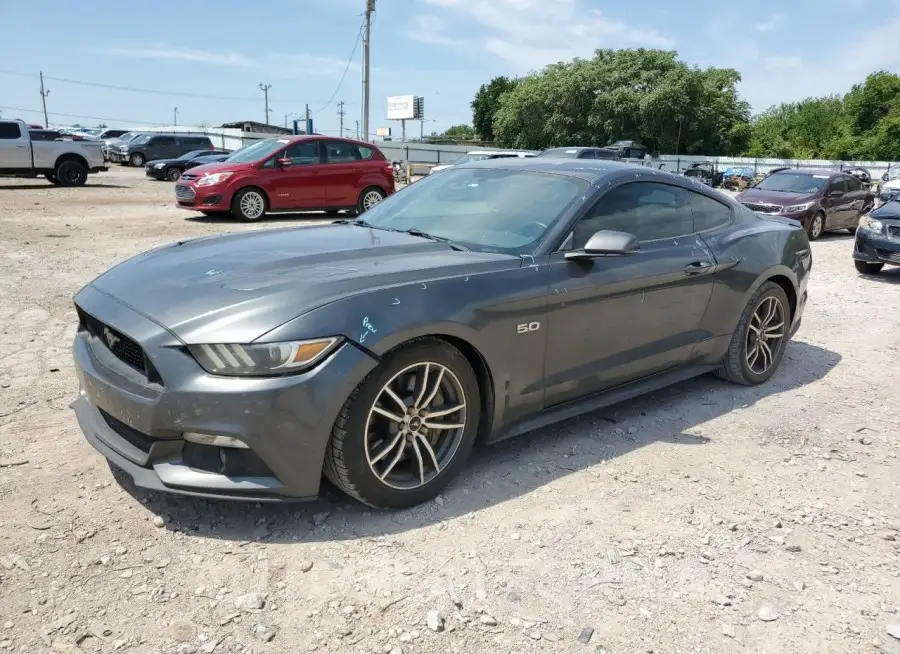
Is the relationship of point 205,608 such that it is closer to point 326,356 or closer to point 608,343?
point 326,356

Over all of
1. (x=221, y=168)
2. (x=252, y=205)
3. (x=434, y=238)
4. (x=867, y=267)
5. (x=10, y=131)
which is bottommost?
(x=867, y=267)

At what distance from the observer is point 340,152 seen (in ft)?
46.8

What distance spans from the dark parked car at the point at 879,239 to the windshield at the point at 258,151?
10016 millimetres

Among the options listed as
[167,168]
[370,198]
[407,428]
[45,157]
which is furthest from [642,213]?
[167,168]

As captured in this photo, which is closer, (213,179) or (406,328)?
(406,328)

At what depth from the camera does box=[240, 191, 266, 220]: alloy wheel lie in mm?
13195

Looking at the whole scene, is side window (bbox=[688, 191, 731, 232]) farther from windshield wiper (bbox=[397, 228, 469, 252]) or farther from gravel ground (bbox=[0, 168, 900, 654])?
windshield wiper (bbox=[397, 228, 469, 252])

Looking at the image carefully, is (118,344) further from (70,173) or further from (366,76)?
(366,76)

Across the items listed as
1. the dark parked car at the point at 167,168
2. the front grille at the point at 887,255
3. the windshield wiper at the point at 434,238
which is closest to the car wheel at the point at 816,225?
the front grille at the point at 887,255

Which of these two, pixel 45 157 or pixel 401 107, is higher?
pixel 401 107

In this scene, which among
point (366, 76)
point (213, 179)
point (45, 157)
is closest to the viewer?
point (213, 179)

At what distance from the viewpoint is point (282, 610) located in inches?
96.2

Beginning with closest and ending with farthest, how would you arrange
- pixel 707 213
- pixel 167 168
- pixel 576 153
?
pixel 707 213
pixel 576 153
pixel 167 168

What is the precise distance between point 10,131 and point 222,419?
20568 millimetres
